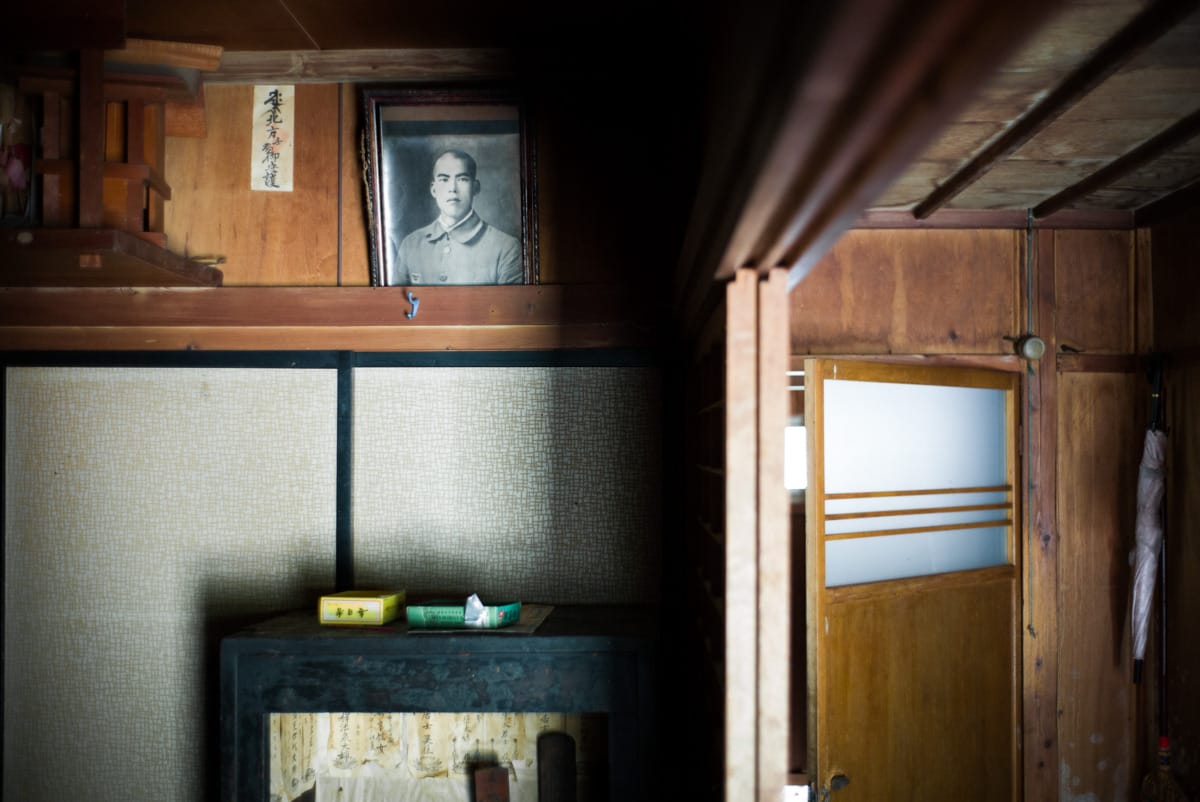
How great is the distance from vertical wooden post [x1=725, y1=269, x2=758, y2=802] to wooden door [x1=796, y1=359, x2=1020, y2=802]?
1.26 metres

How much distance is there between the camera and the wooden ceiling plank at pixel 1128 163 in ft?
7.55

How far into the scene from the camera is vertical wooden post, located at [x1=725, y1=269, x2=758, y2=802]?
156 centimetres

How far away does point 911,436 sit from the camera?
126 inches

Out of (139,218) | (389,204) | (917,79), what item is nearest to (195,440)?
(139,218)

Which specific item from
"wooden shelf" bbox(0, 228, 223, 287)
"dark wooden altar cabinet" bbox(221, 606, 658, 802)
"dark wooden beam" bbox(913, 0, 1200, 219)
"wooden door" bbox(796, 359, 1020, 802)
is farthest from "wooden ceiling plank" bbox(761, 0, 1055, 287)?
"wooden shelf" bbox(0, 228, 223, 287)

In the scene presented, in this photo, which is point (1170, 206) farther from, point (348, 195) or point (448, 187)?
point (348, 195)

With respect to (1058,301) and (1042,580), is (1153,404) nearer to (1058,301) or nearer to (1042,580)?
(1058,301)

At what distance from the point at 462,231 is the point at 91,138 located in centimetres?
113

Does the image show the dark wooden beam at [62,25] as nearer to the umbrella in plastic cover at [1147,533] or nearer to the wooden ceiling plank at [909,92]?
the wooden ceiling plank at [909,92]

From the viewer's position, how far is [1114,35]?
1.80 m

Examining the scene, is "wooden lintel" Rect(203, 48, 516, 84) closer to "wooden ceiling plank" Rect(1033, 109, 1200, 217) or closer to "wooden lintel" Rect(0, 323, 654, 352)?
"wooden lintel" Rect(0, 323, 654, 352)

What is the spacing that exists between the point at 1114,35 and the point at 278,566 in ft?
9.45

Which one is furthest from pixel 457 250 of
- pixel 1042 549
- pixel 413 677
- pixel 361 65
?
pixel 1042 549

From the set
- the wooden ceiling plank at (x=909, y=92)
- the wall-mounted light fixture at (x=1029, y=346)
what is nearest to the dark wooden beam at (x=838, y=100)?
the wooden ceiling plank at (x=909, y=92)
